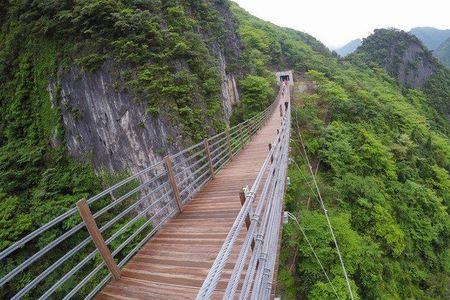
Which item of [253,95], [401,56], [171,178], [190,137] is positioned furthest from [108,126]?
[401,56]

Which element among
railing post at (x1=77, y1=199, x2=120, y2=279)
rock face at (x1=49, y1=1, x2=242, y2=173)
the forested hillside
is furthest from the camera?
rock face at (x1=49, y1=1, x2=242, y2=173)

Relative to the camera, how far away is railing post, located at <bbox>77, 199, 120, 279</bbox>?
3459 millimetres

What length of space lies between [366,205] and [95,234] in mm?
12237

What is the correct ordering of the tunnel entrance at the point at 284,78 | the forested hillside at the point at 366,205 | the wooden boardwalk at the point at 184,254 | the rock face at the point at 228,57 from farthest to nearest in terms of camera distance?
the tunnel entrance at the point at 284,78 → the rock face at the point at 228,57 → the forested hillside at the point at 366,205 → the wooden boardwalk at the point at 184,254

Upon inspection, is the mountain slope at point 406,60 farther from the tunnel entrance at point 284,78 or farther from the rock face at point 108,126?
Answer: the rock face at point 108,126

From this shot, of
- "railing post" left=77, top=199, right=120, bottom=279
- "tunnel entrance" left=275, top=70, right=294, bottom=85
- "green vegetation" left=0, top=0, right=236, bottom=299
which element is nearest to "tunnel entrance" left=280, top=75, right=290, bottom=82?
"tunnel entrance" left=275, top=70, right=294, bottom=85

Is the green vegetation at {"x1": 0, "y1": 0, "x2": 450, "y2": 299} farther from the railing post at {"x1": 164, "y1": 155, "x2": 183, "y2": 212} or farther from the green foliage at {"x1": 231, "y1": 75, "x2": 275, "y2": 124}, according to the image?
the railing post at {"x1": 164, "y1": 155, "x2": 183, "y2": 212}

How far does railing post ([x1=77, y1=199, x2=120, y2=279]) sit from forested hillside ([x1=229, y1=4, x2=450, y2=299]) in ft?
22.0

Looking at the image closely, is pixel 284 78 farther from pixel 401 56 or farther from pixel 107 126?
pixel 401 56

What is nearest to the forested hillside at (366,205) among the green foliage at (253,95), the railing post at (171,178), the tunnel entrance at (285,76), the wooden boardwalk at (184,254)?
the green foliage at (253,95)

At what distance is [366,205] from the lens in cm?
1289

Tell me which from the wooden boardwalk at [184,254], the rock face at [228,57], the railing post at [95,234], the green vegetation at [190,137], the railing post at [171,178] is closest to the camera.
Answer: the railing post at [95,234]

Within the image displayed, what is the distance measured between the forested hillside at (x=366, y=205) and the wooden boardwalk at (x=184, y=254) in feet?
15.3

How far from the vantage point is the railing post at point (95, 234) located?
11.3 feet
